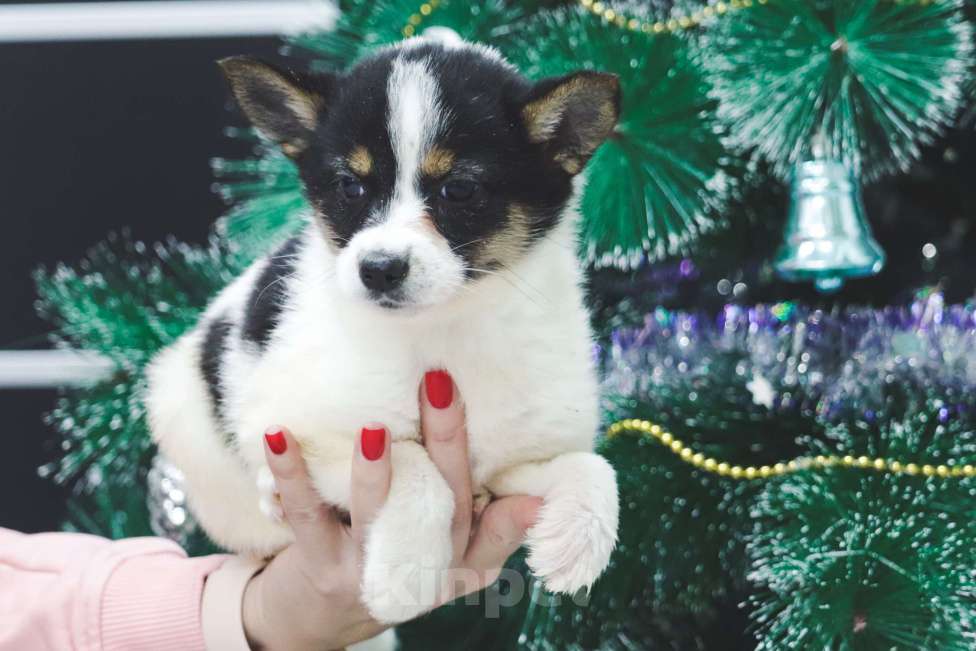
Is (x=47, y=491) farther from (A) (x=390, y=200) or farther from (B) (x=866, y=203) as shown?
(B) (x=866, y=203)

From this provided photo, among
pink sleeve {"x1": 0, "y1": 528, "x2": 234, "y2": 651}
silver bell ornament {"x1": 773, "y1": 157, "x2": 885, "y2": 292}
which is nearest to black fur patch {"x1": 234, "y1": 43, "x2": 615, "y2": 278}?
silver bell ornament {"x1": 773, "y1": 157, "x2": 885, "y2": 292}

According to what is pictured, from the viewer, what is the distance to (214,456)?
1.45 meters

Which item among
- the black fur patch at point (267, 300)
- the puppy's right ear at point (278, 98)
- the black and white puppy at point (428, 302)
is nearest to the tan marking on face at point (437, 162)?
the black and white puppy at point (428, 302)

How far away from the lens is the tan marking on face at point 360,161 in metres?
1.19

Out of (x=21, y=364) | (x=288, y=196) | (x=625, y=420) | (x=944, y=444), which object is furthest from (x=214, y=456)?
(x=21, y=364)

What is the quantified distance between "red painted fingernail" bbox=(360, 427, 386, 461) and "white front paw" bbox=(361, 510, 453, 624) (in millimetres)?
78

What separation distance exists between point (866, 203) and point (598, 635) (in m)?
1.26

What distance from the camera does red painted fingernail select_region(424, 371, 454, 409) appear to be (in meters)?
1.20

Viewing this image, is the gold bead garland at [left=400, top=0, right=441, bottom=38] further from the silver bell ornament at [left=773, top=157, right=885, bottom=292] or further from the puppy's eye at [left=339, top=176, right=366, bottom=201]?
the silver bell ornament at [left=773, top=157, right=885, bottom=292]

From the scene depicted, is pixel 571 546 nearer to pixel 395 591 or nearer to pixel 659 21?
pixel 395 591

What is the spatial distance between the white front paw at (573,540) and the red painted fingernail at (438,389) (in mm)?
208

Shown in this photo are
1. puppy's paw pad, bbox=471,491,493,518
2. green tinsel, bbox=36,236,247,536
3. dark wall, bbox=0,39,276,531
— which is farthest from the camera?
dark wall, bbox=0,39,276,531

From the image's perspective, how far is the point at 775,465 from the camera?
1505 mm

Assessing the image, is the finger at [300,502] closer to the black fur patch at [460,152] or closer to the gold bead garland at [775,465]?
the black fur patch at [460,152]
